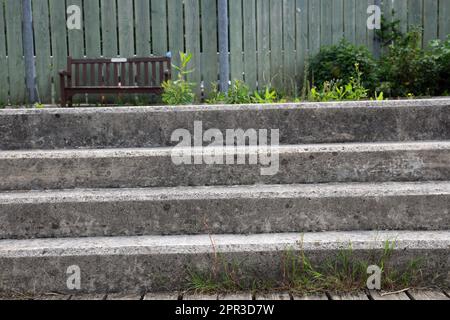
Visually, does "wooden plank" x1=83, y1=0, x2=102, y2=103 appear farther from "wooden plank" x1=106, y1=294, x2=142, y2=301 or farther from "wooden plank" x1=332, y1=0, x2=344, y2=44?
"wooden plank" x1=106, y1=294, x2=142, y2=301

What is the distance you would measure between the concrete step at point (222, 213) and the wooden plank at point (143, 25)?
12.9 feet

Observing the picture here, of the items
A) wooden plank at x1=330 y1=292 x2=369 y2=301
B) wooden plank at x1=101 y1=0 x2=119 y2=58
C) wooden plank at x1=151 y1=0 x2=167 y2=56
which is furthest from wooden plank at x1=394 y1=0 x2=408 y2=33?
wooden plank at x1=330 y1=292 x2=369 y2=301

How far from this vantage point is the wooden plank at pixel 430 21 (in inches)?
264

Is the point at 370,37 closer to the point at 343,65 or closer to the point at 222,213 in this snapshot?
the point at 343,65

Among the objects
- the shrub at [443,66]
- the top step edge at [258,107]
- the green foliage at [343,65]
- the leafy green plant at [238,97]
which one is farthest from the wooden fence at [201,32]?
the top step edge at [258,107]

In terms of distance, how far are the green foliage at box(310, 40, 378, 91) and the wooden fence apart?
396mm

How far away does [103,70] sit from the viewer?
6.69 meters

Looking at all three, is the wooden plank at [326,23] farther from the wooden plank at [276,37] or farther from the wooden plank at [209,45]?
the wooden plank at [209,45]

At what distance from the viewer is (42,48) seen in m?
6.44

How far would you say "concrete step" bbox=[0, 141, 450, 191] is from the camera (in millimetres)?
3119
